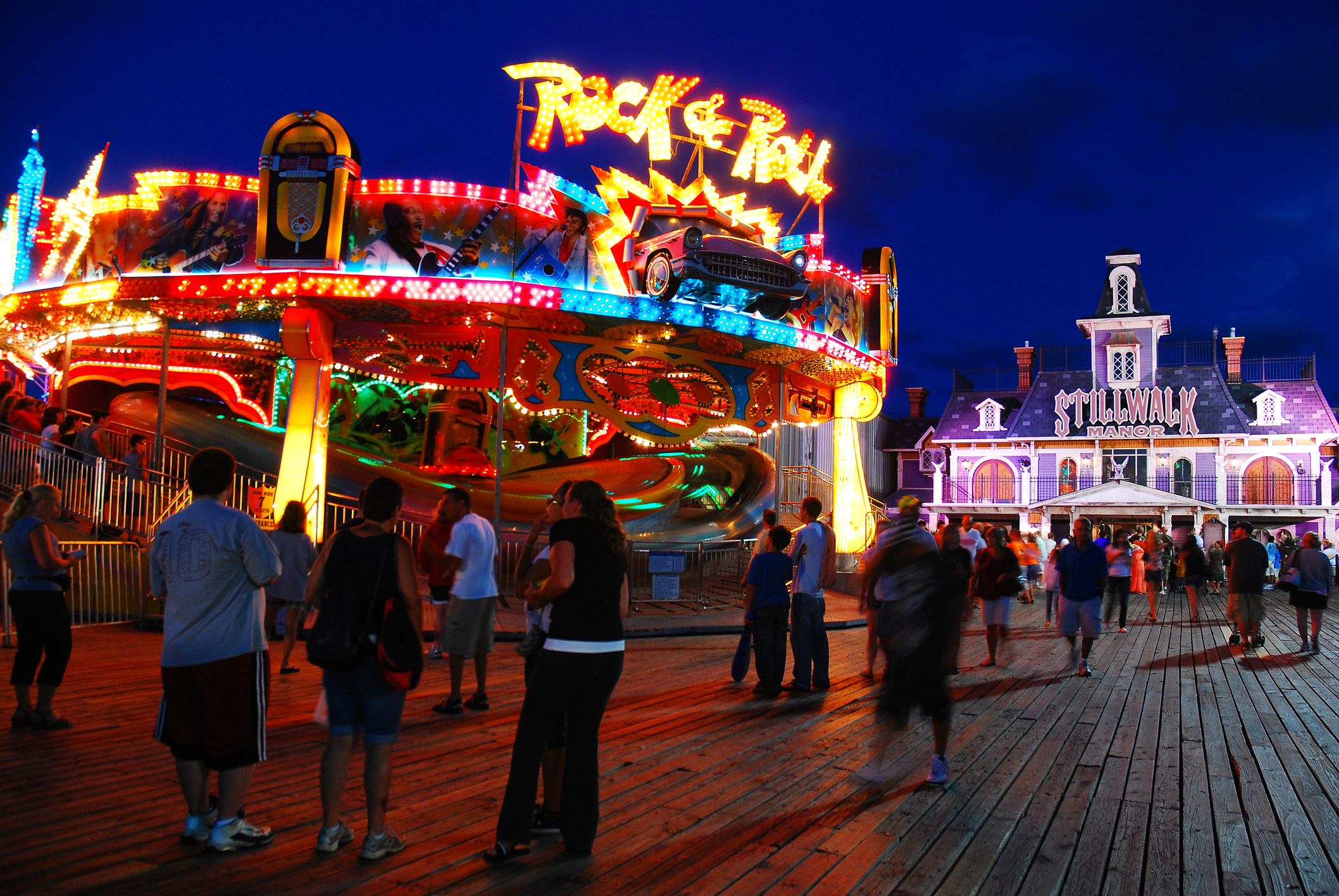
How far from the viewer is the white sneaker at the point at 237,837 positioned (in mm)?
3811

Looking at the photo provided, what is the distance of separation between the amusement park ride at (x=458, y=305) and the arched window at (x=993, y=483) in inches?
789

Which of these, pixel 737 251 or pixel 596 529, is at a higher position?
pixel 737 251

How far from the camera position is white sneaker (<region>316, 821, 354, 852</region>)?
12.6 ft

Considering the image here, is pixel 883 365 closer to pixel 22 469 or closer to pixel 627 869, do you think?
pixel 22 469

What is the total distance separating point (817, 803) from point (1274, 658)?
9.37 metres

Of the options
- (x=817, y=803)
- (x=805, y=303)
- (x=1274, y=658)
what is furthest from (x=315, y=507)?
(x=1274, y=658)

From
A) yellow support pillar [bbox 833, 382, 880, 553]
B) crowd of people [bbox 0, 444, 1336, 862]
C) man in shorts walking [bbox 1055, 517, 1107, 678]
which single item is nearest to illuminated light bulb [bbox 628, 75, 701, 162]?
yellow support pillar [bbox 833, 382, 880, 553]

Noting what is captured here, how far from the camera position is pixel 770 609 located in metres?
8.11

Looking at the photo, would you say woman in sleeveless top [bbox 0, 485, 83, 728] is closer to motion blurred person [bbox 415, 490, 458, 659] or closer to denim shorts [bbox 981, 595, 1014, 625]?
motion blurred person [bbox 415, 490, 458, 659]

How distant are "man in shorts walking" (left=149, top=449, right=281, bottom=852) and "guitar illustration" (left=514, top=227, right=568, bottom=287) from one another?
10.0 m

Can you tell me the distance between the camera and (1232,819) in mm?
4738

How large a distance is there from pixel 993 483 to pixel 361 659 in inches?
1491

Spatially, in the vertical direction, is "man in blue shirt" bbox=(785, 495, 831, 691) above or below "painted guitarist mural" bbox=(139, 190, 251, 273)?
below

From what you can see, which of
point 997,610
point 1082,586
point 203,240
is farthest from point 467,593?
point 203,240
